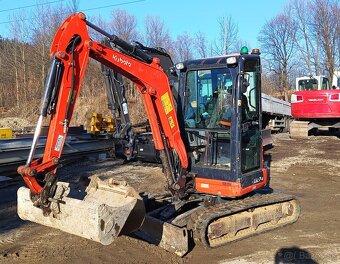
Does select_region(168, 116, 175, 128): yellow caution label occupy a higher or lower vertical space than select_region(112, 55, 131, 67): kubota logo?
lower

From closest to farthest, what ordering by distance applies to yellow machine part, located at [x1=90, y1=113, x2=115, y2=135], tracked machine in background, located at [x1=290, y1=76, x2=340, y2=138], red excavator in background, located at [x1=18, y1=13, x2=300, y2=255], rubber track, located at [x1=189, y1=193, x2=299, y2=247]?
red excavator in background, located at [x1=18, y1=13, x2=300, y2=255], rubber track, located at [x1=189, y1=193, x2=299, y2=247], yellow machine part, located at [x1=90, y1=113, x2=115, y2=135], tracked machine in background, located at [x1=290, y1=76, x2=340, y2=138]

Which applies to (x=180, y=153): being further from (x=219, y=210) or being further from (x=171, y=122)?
(x=219, y=210)

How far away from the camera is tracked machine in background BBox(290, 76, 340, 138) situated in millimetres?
16031

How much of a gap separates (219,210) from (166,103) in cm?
159

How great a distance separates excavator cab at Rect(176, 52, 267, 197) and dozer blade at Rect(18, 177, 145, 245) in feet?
4.66

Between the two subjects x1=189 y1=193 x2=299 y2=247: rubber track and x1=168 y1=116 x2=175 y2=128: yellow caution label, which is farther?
x1=168 y1=116 x2=175 y2=128: yellow caution label

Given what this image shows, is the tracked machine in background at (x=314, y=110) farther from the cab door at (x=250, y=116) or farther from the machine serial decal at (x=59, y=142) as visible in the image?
the machine serial decal at (x=59, y=142)

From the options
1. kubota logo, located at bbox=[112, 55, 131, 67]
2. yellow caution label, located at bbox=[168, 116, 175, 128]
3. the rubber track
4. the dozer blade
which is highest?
kubota logo, located at bbox=[112, 55, 131, 67]

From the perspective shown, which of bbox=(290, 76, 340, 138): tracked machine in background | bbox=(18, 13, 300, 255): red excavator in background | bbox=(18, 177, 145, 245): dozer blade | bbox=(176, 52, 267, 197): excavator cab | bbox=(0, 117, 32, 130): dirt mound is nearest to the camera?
bbox=(18, 177, 145, 245): dozer blade

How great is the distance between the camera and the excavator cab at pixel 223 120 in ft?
18.0

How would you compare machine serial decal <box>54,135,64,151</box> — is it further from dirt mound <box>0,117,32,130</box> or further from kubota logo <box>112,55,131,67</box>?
dirt mound <box>0,117,32,130</box>

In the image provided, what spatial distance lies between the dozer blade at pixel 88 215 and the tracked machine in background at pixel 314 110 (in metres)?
13.2

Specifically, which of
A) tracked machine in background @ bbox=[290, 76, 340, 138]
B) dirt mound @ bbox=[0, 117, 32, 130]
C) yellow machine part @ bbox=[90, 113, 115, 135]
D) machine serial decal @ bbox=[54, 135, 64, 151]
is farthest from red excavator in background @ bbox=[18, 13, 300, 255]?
dirt mound @ bbox=[0, 117, 32, 130]

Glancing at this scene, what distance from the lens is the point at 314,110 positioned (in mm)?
16516
